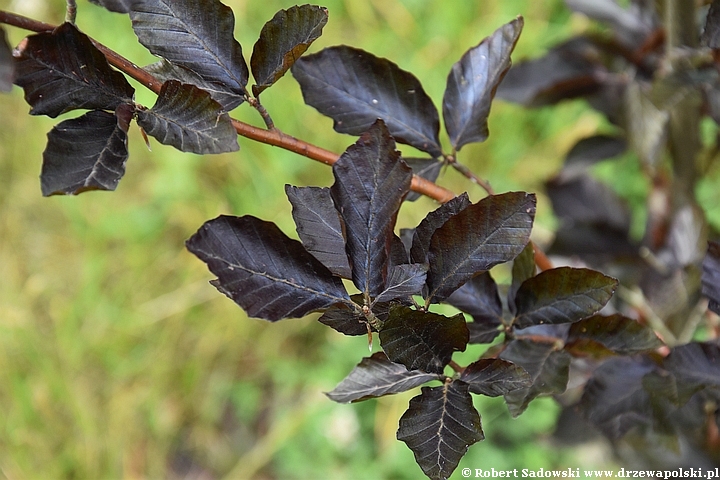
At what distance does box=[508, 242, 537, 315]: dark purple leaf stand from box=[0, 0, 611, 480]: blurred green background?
1.12 metres

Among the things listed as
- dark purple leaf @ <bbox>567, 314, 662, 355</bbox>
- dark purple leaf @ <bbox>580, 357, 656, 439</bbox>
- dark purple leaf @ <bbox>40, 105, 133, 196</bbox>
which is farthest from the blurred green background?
dark purple leaf @ <bbox>40, 105, 133, 196</bbox>

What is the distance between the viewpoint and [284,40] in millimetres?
441

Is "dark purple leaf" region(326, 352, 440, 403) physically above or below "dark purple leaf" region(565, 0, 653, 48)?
below

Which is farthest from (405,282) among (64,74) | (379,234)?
(64,74)

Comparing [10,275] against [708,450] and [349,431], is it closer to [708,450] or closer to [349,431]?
[349,431]

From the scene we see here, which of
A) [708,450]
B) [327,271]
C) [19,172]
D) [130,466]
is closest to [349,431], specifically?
[130,466]

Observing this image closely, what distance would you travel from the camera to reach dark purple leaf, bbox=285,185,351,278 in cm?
42

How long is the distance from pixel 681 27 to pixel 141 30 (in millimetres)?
660

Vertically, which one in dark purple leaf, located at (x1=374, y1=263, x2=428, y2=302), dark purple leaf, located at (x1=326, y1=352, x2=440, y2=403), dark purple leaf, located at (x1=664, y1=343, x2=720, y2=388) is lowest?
dark purple leaf, located at (x1=664, y1=343, x2=720, y2=388)

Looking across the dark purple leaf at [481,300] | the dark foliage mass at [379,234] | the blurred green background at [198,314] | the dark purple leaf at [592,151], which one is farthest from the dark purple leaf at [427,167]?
the blurred green background at [198,314]

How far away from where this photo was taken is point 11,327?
1.90 metres

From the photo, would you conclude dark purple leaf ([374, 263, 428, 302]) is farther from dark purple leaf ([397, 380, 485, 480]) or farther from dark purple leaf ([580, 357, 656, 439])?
dark purple leaf ([580, 357, 656, 439])

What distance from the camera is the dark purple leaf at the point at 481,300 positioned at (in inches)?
21.0

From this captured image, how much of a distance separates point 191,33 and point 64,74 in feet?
0.30
